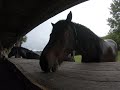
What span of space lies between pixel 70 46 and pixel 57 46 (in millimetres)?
290

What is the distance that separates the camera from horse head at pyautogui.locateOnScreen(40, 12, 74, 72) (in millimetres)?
1985

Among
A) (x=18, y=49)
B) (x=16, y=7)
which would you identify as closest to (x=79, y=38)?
(x=18, y=49)

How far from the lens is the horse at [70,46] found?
2.02 meters

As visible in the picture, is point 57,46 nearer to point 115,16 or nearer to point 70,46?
point 70,46

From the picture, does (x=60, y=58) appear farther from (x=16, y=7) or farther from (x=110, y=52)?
(x=16, y=7)

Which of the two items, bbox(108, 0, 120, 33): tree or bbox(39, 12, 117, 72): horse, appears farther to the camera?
bbox(108, 0, 120, 33): tree

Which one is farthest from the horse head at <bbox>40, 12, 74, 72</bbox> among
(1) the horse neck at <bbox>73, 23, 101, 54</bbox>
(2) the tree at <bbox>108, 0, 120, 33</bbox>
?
(2) the tree at <bbox>108, 0, 120, 33</bbox>

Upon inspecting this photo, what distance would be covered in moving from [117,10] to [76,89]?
37785 mm

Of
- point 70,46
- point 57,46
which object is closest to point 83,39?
point 70,46

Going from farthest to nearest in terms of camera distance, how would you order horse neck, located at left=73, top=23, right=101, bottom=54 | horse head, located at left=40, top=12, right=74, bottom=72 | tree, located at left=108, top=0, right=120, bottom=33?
tree, located at left=108, top=0, right=120, bottom=33, horse neck, located at left=73, top=23, right=101, bottom=54, horse head, located at left=40, top=12, right=74, bottom=72

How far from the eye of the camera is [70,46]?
2346mm

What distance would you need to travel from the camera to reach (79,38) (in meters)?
2.67

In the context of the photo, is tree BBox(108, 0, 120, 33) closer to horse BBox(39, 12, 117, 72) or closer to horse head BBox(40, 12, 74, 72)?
horse BBox(39, 12, 117, 72)

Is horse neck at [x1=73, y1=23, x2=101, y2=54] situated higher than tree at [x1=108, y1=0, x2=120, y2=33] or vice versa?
tree at [x1=108, y1=0, x2=120, y2=33]
